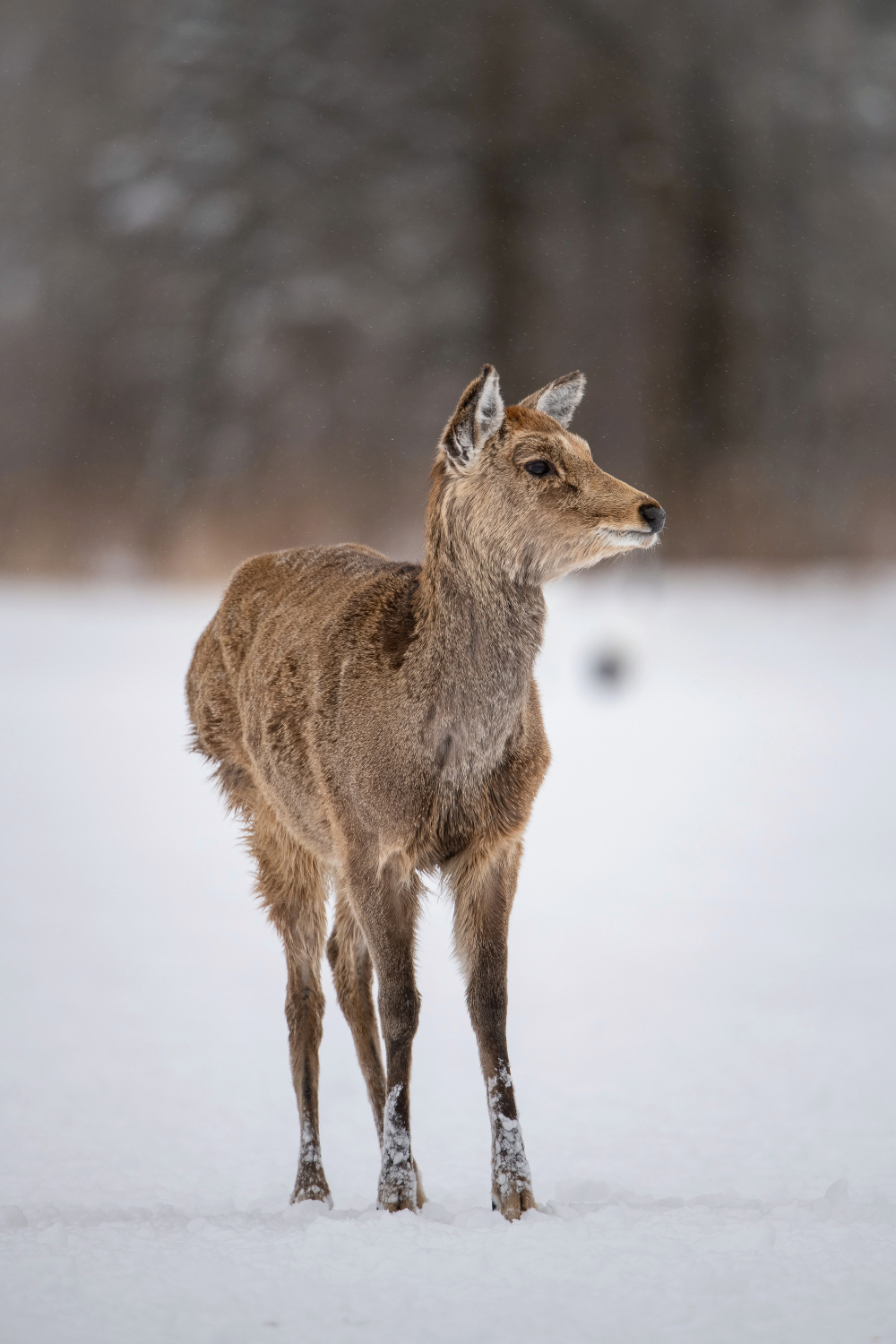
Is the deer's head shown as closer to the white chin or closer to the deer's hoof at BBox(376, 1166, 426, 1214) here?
the white chin

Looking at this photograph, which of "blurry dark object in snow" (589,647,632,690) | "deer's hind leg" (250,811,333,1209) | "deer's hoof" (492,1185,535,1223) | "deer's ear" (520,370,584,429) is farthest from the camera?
"blurry dark object in snow" (589,647,632,690)

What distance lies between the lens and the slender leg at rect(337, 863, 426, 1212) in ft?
8.42

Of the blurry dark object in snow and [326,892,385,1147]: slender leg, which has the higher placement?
the blurry dark object in snow

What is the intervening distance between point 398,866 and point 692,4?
11.3 m

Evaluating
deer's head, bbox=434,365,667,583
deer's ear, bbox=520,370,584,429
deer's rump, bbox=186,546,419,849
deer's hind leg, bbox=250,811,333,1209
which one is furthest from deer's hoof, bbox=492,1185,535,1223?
deer's ear, bbox=520,370,584,429

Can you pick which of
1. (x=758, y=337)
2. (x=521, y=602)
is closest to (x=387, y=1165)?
(x=521, y=602)

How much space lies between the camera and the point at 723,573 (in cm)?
1103

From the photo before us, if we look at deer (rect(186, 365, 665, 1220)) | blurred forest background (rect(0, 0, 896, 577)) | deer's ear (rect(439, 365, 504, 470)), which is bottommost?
deer (rect(186, 365, 665, 1220))

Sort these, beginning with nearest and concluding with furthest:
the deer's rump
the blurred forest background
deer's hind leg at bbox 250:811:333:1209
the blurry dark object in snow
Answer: the deer's rump < deer's hind leg at bbox 250:811:333:1209 < the blurry dark object in snow < the blurred forest background

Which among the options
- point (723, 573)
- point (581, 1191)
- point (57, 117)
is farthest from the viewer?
point (57, 117)

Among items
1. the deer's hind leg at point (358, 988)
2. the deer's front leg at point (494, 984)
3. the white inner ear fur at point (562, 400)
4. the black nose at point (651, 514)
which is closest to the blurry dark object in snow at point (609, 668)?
the deer's hind leg at point (358, 988)

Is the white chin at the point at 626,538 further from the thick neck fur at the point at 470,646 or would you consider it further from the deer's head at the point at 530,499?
the thick neck fur at the point at 470,646

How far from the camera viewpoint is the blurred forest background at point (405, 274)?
11094mm

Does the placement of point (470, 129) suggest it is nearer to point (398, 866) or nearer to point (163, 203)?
point (163, 203)
